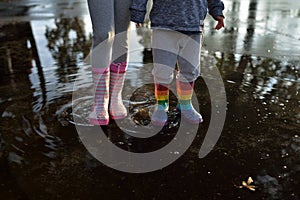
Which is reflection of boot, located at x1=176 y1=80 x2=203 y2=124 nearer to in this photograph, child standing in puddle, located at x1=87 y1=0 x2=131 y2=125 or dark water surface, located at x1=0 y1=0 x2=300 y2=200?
dark water surface, located at x1=0 y1=0 x2=300 y2=200

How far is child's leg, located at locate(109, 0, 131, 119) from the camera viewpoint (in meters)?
2.47

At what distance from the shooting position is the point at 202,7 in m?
2.54

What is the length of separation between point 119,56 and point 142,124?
1.78 feet

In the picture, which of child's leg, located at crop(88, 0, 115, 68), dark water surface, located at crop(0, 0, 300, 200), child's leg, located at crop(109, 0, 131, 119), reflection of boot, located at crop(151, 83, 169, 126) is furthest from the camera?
reflection of boot, located at crop(151, 83, 169, 126)

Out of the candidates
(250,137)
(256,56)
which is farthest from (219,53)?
(250,137)

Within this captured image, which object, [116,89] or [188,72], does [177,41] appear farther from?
[116,89]

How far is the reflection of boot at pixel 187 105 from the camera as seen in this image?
265cm

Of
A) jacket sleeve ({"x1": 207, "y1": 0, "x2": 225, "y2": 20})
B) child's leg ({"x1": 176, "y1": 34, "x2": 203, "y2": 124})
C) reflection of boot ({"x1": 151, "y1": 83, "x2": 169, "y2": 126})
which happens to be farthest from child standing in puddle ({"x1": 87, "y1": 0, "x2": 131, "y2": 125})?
jacket sleeve ({"x1": 207, "y1": 0, "x2": 225, "y2": 20})

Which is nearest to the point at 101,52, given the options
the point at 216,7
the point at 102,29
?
the point at 102,29

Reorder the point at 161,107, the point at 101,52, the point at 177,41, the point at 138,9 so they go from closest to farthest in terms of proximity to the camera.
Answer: the point at 138,9 → the point at 101,52 → the point at 177,41 → the point at 161,107

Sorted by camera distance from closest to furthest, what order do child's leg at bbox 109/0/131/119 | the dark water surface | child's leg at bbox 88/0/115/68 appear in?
the dark water surface, child's leg at bbox 88/0/115/68, child's leg at bbox 109/0/131/119

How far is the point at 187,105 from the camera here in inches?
107

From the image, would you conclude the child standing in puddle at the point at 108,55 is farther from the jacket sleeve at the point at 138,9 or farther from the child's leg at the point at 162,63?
the child's leg at the point at 162,63

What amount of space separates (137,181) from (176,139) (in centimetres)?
56
